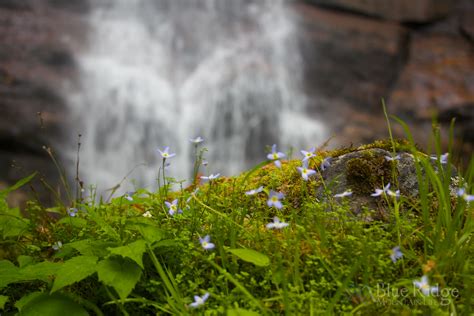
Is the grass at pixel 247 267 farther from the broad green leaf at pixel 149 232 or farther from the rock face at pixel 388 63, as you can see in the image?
the rock face at pixel 388 63

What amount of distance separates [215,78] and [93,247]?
7893 millimetres

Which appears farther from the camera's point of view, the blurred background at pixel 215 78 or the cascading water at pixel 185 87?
the cascading water at pixel 185 87

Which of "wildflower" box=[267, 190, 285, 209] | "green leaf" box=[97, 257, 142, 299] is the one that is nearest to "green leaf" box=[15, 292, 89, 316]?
"green leaf" box=[97, 257, 142, 299]

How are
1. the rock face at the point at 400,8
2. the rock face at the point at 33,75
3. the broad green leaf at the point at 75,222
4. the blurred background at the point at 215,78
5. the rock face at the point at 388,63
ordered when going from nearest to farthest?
the broad green leaf at the point at 75,222 → the rock face at the point at 33,75 → the blurred background at the point at 215,78 → the rock face at the point at 388,63 → the rock face at the point at 400,8

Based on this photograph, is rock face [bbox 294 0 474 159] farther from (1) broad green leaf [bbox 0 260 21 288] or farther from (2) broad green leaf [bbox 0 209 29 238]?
(1) broad green leaf [bbox 0 260 21 288]

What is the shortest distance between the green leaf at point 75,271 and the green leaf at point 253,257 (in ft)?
1.30

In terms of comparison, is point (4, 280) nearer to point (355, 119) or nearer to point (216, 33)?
point (355, 119)

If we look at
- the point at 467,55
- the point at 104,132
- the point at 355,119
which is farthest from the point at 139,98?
the point at 467,55

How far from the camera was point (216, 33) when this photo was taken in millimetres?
9898

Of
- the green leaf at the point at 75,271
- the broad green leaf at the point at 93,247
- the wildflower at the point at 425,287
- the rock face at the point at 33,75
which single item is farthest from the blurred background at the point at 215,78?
the wildflower at the point at 425,287

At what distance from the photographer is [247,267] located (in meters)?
1.47

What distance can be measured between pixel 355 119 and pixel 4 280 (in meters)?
8.37

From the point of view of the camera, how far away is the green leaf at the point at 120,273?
1.26m

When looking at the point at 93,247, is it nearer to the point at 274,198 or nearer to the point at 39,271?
the point at 39,271
